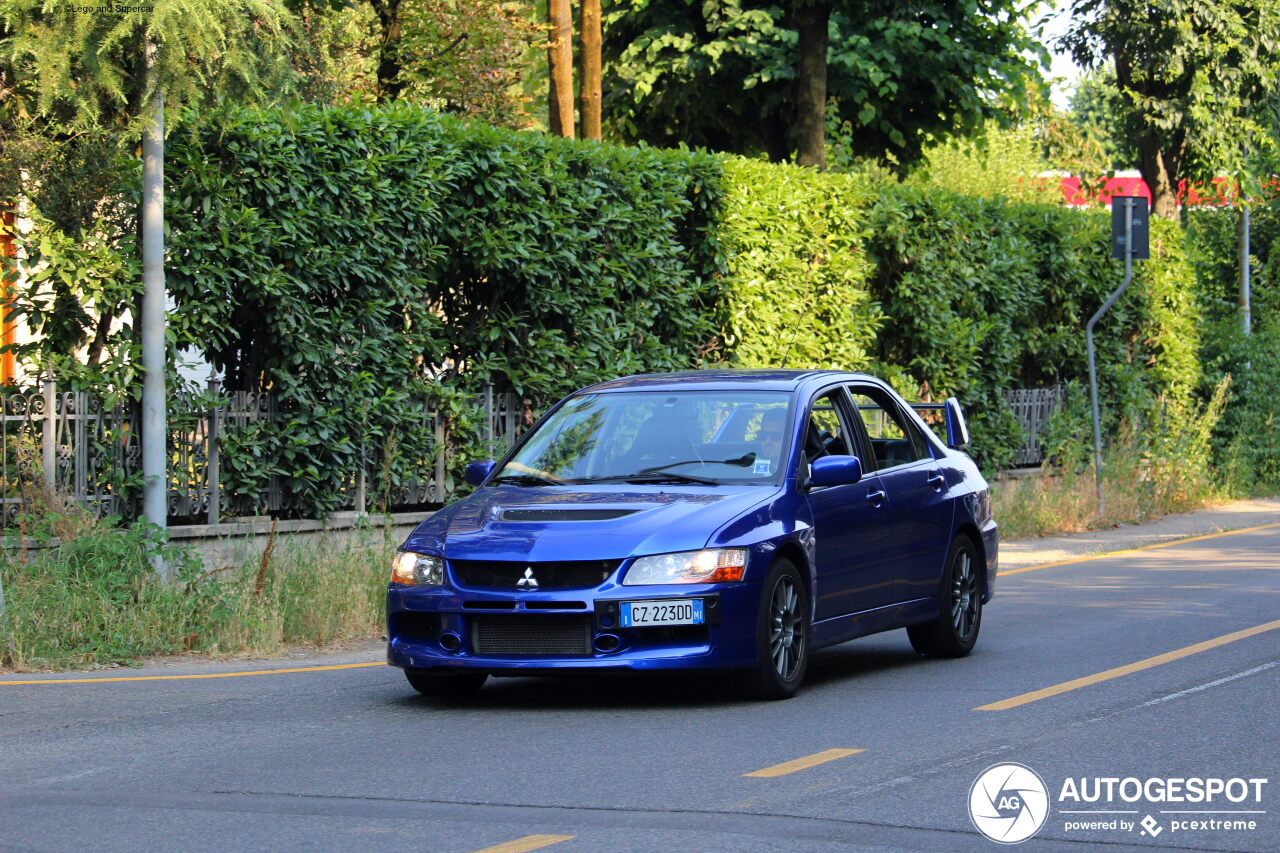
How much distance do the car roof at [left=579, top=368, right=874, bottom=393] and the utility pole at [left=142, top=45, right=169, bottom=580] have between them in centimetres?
322

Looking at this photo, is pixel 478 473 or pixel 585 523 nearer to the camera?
pixel 585 523

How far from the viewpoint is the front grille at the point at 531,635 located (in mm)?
9289

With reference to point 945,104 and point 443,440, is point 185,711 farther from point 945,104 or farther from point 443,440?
point 945,104

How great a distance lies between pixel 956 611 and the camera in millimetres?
11938

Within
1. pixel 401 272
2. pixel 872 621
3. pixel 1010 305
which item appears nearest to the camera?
pixel 872 621

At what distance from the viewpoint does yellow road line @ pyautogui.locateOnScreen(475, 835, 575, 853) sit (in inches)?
253

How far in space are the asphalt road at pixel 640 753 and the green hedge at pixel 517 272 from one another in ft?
12.1

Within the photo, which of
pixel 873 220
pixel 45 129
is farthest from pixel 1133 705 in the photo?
pixel 873 220

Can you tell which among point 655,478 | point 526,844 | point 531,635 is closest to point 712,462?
point 655,478

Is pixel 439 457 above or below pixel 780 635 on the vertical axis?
above

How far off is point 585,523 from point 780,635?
1.20 meters

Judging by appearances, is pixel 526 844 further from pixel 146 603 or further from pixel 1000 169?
pixel 1000 169

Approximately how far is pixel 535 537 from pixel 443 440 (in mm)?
7066

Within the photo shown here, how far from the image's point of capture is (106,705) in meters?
9.99
